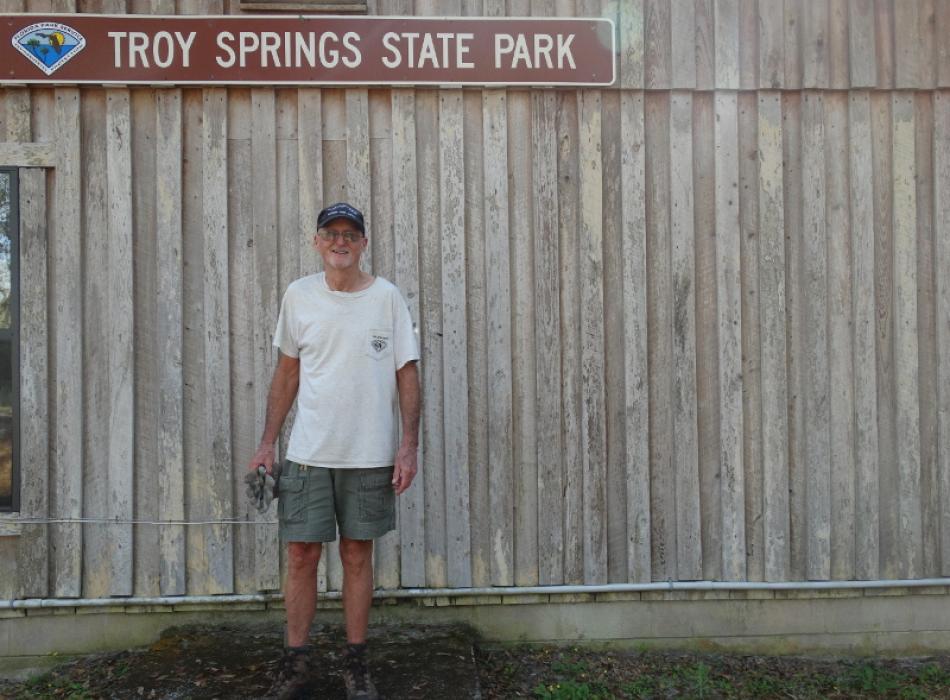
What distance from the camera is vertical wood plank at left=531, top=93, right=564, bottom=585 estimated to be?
4.74 metres

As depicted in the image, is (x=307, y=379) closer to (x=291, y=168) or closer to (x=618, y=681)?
(x=291, y=168)

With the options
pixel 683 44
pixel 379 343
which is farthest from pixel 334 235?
pixel 683 44

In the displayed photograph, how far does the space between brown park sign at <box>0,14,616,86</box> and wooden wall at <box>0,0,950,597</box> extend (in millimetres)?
101

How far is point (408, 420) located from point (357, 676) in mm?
1099

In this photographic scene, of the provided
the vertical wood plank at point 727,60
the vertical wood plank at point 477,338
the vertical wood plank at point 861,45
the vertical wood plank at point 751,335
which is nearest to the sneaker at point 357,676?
the vertical wood plank at point 477,338

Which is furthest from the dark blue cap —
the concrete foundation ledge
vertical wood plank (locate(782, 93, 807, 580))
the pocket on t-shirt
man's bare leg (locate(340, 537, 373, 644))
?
vertical wood plank (locate(782, 93, 807, 580))

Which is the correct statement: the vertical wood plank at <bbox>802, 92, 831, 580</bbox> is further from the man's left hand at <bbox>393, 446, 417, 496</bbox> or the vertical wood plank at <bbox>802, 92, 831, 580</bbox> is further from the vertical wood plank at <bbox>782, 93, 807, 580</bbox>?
the man's left hand at <bbox>393, 446, 417, 496</bbox>

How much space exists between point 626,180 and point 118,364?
291cm

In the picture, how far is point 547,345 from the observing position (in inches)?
187

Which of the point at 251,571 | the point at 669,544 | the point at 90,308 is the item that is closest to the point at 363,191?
the point at 90,308

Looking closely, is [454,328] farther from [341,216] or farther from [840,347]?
[840,347]

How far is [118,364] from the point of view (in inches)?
181

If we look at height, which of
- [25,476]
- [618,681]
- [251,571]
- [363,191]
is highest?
[363,191]

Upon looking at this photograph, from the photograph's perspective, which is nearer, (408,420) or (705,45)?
(408,420)
